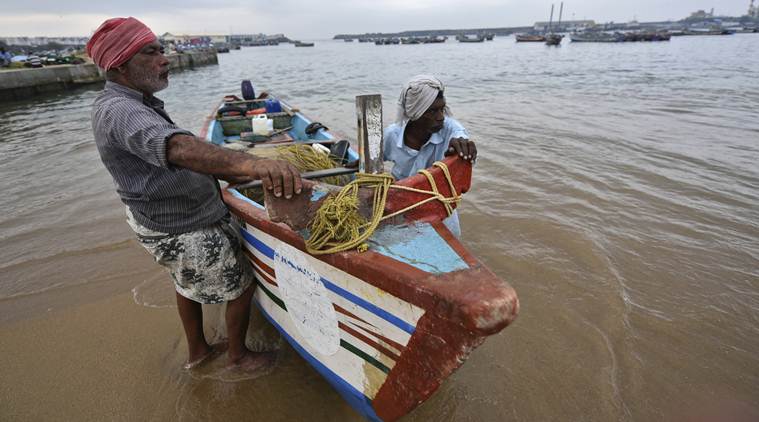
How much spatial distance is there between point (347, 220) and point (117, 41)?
1358 millimetres

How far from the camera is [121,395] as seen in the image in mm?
2654

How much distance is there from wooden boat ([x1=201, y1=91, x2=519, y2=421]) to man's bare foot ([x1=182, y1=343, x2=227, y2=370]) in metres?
0.75

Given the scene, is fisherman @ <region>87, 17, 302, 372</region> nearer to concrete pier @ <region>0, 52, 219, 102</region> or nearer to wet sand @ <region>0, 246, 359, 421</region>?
wet sand @ <region>0, 246, 359, 421</region>

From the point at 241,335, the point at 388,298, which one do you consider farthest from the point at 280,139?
the point at 388,298

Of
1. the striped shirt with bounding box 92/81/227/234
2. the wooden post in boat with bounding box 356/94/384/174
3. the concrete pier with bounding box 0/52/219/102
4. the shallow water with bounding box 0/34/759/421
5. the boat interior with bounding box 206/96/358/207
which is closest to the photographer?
the striped shirt with bounding box 92/81/227/234

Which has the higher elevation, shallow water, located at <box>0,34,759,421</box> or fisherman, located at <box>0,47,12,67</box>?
fisherman, located at <box>0,47,12,67</box>

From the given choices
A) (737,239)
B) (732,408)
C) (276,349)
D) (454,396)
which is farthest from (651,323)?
(276,349)

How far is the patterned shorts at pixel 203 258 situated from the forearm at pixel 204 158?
80 centimetres

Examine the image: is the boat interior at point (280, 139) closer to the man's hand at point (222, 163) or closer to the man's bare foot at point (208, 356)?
the man's hand at point (222, 163)

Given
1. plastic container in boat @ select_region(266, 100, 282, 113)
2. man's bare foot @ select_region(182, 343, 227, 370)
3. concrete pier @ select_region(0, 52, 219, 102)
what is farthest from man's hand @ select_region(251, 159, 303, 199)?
concrete pier @ select_region(0, 52, 219, 102)

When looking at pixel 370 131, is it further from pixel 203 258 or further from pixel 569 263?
pixel 569 263

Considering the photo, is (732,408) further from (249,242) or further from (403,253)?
(249,242)

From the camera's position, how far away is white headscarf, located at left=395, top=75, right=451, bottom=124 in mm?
2359

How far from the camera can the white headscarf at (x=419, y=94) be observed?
2359 millimetres
